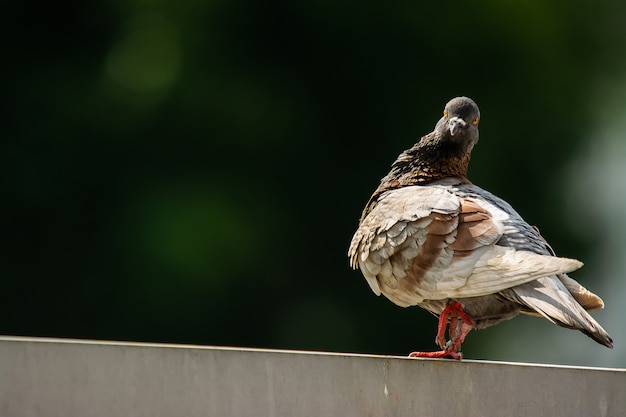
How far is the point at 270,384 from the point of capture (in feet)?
12.0

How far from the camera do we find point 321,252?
11.6 meters

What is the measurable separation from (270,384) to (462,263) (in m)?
1.50

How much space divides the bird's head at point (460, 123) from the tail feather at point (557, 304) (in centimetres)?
122

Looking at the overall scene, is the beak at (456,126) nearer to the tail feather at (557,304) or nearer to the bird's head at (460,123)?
the bird's head at (460,123)

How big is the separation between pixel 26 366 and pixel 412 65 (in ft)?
29.8

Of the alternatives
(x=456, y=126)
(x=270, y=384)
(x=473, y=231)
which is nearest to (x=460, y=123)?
(x=456, y=126)

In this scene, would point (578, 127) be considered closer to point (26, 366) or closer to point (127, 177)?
point (127, 177)

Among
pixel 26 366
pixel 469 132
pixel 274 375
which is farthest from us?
pixel 469 132

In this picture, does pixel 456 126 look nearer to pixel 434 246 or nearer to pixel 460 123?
pixel 460 123

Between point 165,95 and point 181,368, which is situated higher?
point 165,95

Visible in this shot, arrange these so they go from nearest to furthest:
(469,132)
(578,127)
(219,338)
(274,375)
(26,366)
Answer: (26,366), (274,375), (469,132), (219,338), (578,127)

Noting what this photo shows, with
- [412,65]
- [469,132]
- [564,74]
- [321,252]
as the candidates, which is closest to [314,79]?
[412,65]

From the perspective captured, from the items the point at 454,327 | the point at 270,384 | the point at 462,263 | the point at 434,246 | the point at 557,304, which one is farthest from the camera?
the point at 454,327

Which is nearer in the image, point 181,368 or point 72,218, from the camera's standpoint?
point 181,368
